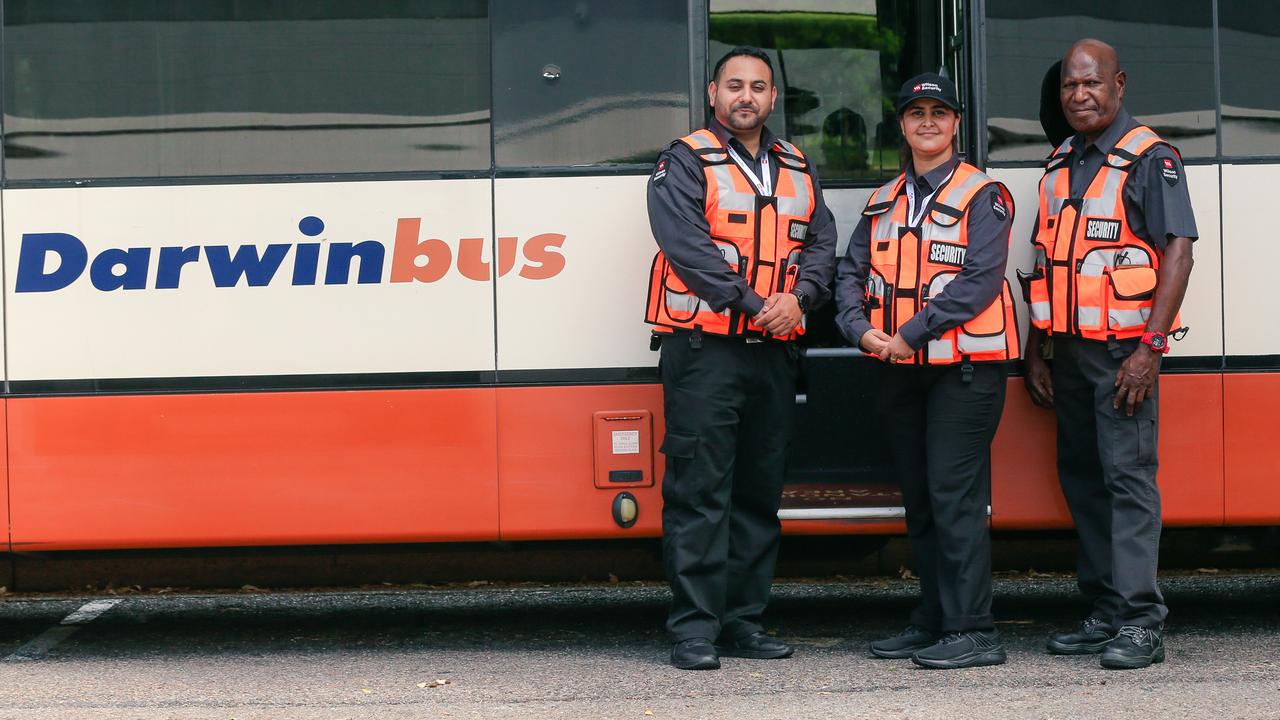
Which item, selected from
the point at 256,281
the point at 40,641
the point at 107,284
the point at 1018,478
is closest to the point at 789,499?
the point at 1018,478

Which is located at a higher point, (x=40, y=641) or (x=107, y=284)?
(x=107, y=284)

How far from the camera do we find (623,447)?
484 centimetres

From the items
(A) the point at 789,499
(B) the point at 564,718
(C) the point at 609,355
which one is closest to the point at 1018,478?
(A) the point at 789,499

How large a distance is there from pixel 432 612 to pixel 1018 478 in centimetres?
254

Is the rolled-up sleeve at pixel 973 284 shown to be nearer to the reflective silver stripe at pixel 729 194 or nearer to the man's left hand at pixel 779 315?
the man's left hand at pixel 779 315

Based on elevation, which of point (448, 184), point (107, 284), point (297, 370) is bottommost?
point (297, 370)

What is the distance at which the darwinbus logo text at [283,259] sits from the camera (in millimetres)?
4770

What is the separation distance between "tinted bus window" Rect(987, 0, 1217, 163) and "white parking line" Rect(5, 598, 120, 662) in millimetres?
3964

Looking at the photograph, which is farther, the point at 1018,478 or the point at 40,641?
the point at 40,641

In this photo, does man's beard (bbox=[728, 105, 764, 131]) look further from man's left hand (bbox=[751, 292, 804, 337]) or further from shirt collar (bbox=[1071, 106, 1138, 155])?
shirt collar (bbox=[1071, 106, 1138, 155])

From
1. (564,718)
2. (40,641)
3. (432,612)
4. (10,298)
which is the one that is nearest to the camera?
(564,718)

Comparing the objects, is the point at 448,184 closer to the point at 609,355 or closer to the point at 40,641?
the point at 609,355

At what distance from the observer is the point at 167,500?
15.8 feet

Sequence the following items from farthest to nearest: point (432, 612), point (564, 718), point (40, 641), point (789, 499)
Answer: point (432, 612) < point (40, 641) < point (789, 499) < point (564, 718)
